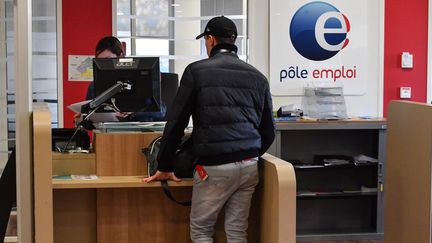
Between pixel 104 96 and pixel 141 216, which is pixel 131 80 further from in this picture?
pixel 141 216

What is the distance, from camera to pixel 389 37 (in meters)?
5.62

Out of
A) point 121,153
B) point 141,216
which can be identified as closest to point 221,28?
point 121,153

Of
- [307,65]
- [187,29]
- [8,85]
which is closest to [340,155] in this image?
[307,65]

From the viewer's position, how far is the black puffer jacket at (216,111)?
2850 millimetres

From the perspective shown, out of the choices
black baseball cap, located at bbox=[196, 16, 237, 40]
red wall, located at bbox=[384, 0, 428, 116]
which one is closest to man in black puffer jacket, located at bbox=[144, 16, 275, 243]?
black baseball cap, located at bbox=[196, 16, 237, 40]

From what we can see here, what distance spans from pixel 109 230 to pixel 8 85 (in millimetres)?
3074

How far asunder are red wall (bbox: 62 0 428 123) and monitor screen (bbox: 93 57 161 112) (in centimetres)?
234

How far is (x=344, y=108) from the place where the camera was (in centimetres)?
543

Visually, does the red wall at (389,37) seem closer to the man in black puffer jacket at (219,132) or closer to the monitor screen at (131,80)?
the monitor screen at (131,80)

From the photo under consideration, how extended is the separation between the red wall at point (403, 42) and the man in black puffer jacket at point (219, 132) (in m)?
2.99

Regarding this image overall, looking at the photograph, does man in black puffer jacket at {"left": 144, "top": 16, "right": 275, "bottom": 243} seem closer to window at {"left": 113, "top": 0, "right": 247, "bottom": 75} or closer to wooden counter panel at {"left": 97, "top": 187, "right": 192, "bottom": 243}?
wooden counter panel at {"left": 97, "top": 187, "right": 192, "bottom": 243}

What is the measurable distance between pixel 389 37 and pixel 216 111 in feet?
10.8

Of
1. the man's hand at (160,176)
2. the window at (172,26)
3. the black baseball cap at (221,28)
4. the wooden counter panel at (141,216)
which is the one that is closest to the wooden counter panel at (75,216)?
the wooden counter panel at (141,216)

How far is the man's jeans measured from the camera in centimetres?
287
